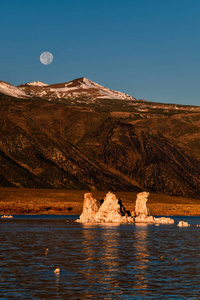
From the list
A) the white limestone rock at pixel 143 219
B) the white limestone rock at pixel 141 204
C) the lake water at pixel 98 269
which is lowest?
the lake water at pixel 98 269

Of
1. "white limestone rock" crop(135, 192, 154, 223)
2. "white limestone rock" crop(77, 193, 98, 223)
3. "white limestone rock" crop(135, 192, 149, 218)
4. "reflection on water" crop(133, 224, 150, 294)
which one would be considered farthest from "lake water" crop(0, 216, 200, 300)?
"white limestone rock" crop(135, 192, 154, 223)

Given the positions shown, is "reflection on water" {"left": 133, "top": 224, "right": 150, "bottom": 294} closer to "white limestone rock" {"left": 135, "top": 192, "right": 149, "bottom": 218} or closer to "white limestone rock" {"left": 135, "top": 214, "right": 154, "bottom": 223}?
"white limestone rock" {"left": 135, "top": 192, "right": 149, "bottom": 218}

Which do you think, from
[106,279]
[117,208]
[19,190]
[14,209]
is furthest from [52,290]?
[19,190]

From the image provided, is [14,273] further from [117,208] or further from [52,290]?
[117,208]

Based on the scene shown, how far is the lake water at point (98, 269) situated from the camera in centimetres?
2902

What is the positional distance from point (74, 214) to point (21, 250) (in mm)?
104416

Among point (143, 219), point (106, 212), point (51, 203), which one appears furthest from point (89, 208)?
point (51, 203)

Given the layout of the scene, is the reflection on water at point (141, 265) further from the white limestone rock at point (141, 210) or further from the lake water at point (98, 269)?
the white limestone rock at point (141, 210)

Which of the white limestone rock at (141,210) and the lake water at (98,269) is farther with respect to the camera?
the white limestone rock at (141,210)

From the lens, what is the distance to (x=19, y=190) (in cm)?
18650

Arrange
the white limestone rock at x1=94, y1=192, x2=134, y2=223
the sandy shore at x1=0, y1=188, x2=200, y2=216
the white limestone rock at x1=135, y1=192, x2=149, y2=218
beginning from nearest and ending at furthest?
the white limestone rock at x1=94, y1=192, x2=134, y2=223 < the white limestone rock at x1=135, y1=192, x2=149, y2=218 < the sandy shore at x1=0, y1=188, x2=200, y2=216

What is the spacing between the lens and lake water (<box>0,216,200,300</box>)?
29.0m

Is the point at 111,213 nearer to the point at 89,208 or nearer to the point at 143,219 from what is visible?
the point at 89,208

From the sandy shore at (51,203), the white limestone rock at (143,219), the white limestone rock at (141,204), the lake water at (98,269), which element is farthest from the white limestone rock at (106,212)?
the sandy shore at (51,203)
